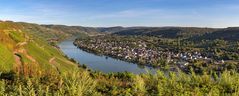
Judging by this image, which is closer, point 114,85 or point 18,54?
point 114,85

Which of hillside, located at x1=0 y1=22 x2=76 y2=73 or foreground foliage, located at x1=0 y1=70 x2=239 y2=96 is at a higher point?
foreground foliage, located at x1=0 y1=70 x2=239 y2=96

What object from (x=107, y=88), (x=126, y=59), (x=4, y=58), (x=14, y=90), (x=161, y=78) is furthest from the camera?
(x=126, y=59)

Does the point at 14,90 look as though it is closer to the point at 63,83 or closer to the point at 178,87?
the point at 63,83

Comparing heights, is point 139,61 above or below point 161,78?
below

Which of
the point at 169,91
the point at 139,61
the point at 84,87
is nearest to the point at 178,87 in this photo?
the point at 169,91

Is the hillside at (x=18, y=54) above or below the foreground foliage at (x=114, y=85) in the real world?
below

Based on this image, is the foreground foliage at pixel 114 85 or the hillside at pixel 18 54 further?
the hillside at pixel 18 54

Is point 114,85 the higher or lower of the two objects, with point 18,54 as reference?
higher

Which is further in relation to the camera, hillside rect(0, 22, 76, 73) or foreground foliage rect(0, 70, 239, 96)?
hillside rect(0, 22, 76, 73)

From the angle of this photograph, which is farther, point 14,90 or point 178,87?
point 178,87

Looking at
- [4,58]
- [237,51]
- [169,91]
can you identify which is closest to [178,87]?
[169,91]

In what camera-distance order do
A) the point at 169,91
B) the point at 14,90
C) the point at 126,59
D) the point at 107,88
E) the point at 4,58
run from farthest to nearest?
the point at 126,59
the point at 4,58
the point at 107,88
the point at 169,91
the point at 14,90
